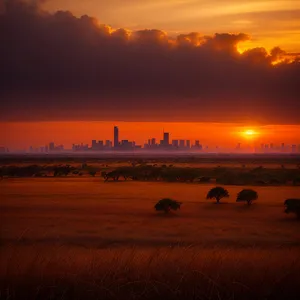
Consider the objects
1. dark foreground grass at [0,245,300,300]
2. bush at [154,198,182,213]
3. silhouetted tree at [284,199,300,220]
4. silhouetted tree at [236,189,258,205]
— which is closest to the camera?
dark foreground grass at [0,245,300,300]

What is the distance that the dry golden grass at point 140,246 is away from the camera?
597 centimetres

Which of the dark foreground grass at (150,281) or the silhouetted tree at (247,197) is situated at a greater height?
the dark foreground grass at (150,281)

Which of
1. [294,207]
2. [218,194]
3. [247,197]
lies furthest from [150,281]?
[218,194]

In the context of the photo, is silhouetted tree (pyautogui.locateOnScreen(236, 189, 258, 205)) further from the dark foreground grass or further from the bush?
the dark foreground grass

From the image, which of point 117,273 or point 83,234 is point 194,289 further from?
point 83,234

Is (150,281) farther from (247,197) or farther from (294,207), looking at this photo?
(247,197)

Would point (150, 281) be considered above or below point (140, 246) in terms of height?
above

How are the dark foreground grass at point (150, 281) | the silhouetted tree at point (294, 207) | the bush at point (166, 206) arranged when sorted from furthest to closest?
the bush at point (166, 206) < the silhouetted tree at point (294, 207) < the dark foreground grass at point (150, 281)

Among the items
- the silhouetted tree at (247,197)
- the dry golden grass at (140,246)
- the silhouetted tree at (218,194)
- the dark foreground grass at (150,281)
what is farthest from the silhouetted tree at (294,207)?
the dark foreground grass at (150,281)

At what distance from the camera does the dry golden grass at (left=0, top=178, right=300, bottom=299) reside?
5.97 metres

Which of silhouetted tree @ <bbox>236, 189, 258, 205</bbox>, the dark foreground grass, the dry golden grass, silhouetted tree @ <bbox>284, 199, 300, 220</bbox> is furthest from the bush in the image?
the dark foreground grass

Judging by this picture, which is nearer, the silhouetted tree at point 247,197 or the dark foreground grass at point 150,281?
the dark foreground grass at point 150,281

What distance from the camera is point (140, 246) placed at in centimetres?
1445

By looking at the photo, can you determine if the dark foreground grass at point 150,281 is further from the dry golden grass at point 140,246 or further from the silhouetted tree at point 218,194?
the silhouetted tree at point 218,194
